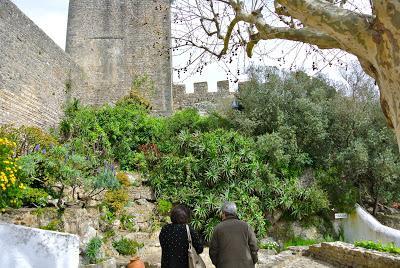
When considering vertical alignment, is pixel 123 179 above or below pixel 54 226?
above

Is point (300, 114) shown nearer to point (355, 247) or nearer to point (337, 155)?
point (337, 155)

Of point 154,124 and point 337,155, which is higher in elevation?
point 154,124

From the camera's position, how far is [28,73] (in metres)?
11.9

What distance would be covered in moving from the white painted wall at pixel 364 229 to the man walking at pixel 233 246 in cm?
778

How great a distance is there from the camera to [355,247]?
8.88 m

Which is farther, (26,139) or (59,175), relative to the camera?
(26,139)

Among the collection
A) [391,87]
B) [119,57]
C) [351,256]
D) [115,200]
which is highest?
[119,57]

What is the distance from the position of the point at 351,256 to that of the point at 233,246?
5894mm

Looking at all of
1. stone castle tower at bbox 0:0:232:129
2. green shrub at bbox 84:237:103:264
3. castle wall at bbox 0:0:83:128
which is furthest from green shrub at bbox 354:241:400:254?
castle wall at bbox 0:0:83:128

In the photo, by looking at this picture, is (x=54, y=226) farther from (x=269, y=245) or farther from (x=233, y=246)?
(x=269, y=245)

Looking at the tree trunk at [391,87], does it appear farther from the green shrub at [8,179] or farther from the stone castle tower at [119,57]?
the stone castle tower at [119,57]

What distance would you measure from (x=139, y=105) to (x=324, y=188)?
26.3 feet

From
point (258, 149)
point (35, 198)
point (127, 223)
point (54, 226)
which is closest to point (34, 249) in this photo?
point (54, 226)

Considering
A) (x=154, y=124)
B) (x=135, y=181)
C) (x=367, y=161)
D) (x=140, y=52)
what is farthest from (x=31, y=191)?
(x=140, y=52)
